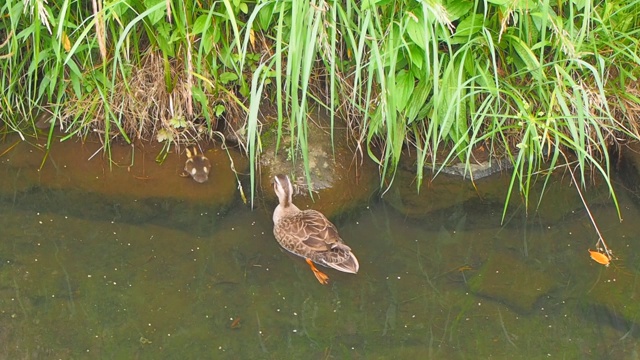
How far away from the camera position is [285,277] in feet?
15.6

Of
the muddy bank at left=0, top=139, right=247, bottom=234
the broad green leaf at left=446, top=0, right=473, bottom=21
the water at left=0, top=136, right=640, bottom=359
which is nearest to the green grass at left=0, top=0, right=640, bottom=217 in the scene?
the broad green leaf at left=446, top=0, right=473, bottom=21

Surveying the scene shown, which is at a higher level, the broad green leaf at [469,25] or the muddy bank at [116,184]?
the broad green leaf at [469,25]

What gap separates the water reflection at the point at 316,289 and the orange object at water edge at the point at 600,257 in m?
0.04

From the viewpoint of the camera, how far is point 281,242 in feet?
16.2

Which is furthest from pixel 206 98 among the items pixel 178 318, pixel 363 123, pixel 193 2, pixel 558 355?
pixel 558 355

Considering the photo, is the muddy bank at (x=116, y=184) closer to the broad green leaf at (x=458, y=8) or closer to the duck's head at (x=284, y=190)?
the duck's head at (x=284, y=190)

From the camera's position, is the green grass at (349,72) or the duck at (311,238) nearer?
the green grass at (349,72)

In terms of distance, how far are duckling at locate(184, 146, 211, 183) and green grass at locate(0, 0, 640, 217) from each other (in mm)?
184

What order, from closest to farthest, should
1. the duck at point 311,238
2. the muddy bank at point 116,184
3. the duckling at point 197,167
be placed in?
the duck at point 311,238, the muddy bank at point 116,184, the duckling at point 197,167

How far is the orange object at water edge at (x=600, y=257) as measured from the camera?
4.87 meters

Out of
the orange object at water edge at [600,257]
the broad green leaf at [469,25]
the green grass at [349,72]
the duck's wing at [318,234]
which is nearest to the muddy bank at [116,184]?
the green grass at [349,72]

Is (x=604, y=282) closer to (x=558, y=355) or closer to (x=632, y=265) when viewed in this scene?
(x=632, y=265)

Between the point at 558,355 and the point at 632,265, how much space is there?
88 cm

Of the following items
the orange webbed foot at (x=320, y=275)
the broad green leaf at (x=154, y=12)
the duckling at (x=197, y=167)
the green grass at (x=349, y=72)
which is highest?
the broad green leaf at (x=154, y=12)
